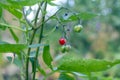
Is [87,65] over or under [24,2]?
under

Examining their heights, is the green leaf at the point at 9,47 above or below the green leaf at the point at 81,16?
below

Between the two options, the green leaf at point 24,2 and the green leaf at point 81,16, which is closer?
the green leaf at point 24,2

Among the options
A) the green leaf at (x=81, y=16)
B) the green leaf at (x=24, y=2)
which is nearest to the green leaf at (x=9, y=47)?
the green leaf at (x=24, y=2)

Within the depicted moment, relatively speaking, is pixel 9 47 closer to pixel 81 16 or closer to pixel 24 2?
pixel 24 2

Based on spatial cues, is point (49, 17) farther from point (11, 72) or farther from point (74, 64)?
point (11, 72)

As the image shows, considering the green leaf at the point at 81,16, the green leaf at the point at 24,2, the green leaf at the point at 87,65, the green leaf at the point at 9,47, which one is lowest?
the green leaf at the point at 87,65

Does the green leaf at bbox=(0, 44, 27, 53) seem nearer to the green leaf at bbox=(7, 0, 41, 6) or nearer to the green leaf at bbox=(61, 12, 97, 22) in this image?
the green leaf at bbox=(7, 0, 41, 6)

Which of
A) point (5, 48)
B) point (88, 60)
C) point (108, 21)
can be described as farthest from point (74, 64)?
point (108, 21)

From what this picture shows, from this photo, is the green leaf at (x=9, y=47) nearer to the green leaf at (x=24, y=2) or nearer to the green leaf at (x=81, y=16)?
the green leaf at (x=24, y=2)

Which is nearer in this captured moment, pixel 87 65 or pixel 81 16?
pixel 87 65

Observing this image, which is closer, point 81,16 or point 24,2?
point 24,2

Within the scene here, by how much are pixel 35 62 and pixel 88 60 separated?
199 millimetres

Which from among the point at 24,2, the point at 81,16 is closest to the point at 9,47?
the point at 24,2

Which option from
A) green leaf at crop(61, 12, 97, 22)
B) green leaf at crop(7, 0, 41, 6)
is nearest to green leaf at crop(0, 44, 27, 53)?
green leaf at crop(7, 0, 41, 6)
